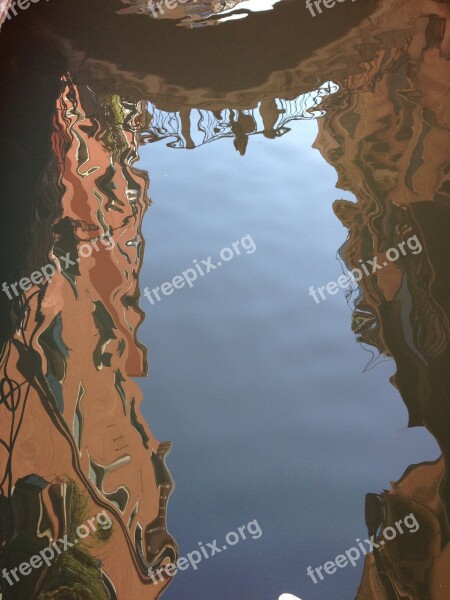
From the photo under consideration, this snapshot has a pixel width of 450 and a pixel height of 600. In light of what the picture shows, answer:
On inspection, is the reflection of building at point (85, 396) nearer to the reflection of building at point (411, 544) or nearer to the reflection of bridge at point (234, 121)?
the reflection of bridge at point (234, 121)

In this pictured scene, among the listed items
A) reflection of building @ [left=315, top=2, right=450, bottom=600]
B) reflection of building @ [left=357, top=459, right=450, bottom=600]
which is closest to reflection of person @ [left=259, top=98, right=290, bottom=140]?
reflection of building @ [left=315, top=2, right=450, bottom=600]

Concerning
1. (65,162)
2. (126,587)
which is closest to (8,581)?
(126,587)

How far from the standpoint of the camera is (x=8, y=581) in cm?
227

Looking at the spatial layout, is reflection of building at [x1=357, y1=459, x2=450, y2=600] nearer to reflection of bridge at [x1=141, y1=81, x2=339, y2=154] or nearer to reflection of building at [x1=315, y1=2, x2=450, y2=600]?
reflection of building at [x1=315, y1=2, x2=450, y2=600]

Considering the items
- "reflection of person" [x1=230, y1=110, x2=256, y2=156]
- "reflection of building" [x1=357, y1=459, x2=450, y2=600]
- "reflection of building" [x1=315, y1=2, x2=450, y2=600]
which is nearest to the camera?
"reflection of building" [x1=357, y1=459, x2=450, y2=600]

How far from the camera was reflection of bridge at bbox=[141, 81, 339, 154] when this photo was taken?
450cm

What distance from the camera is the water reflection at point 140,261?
244 cm

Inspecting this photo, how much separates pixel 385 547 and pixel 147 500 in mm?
790

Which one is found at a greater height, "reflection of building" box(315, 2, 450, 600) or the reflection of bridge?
the reflection of bridge

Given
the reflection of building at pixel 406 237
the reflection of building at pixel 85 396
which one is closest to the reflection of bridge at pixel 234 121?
the reflection of building at pixel 406 237

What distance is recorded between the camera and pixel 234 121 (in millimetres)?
4617

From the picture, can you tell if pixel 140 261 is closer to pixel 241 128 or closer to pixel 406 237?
pixel 406 237

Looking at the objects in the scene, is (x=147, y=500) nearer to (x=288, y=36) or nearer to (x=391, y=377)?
(x=391, y=377)

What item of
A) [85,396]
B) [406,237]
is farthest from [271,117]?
[85,396]
